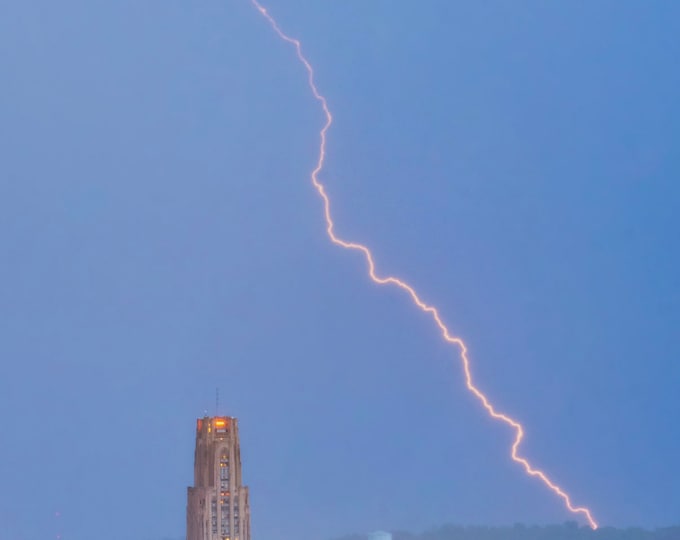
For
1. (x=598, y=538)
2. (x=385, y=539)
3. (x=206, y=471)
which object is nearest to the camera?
(x=206, y=471)

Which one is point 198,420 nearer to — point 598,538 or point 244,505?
point 244,505

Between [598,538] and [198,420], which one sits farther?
[598,538]

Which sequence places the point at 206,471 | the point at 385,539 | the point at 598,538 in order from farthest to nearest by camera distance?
1. the point at 598,538
2. the point at 385,539
3. the point at 206,471

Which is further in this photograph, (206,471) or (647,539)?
(647,539)

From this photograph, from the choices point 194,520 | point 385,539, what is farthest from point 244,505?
point 385,539

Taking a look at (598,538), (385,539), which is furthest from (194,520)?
(598,538)

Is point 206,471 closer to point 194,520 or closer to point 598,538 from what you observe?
point 194,520
